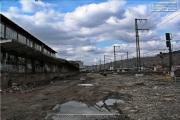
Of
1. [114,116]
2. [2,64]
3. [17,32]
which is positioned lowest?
[114,116]

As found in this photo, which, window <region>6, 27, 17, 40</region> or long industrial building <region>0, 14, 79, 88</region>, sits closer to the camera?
long industrial building <region>0, 14, 79, 88</region>

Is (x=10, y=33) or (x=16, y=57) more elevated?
(x=10, y=33)

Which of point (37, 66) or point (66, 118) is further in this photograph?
point (37, 66)

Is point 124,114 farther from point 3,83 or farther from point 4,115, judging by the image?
point 3,83

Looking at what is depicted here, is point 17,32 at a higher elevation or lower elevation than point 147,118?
higher

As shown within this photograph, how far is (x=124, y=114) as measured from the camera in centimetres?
1059

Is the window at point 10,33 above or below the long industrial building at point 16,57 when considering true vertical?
above

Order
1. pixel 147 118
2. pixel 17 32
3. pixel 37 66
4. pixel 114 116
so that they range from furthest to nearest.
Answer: pixel 37 66
pixel 17 32
pixel 114 116
pixel 147 118

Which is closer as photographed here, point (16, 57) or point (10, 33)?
point (16, 57)

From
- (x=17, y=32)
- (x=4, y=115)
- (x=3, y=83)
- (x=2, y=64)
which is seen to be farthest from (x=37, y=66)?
(x=4, y=115)

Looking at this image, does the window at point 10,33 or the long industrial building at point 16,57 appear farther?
the window at point 10,33

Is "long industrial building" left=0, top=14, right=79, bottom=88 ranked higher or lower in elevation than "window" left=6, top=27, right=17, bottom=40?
lower

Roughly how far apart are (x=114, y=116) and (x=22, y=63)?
30936 millimetres

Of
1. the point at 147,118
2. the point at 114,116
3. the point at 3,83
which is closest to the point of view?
the point at 147,118
